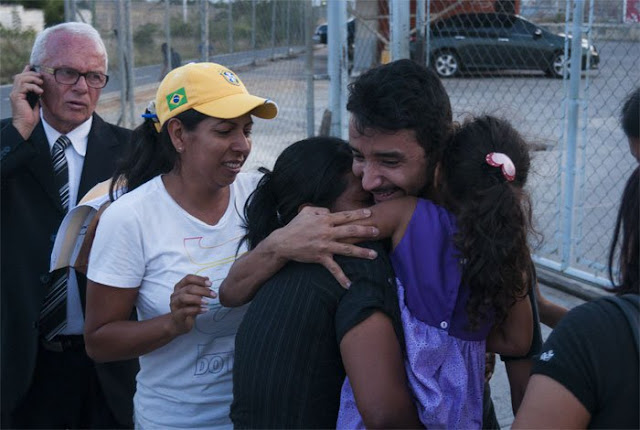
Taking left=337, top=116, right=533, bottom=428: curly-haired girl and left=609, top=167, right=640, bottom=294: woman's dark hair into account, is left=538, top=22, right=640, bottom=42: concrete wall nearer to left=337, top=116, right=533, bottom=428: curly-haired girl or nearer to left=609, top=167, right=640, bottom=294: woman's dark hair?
left=337, top=116, right=533, bottom=428: curly-haired girl

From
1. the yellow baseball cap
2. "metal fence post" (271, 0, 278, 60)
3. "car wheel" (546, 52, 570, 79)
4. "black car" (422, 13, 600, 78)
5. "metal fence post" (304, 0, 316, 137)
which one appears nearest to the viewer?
the yellow baseball cap

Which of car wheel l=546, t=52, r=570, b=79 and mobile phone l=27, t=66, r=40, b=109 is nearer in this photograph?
mobile phone l=27, t=66, r=40, b=109

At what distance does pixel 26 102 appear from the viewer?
3.09 m

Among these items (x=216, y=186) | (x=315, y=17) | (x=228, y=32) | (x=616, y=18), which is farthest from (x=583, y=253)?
(x=216, y=186)

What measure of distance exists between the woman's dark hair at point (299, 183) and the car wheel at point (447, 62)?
416 cm

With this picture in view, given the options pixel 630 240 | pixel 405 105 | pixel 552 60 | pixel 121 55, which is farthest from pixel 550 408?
pixel 121 55

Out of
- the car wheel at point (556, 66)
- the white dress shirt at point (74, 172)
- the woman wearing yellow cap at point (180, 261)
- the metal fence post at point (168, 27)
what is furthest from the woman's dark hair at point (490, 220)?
the metal fence post at point (168, 27)

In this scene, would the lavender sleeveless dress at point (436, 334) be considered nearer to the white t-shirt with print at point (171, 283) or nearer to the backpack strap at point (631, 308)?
the backpack strap at point (631, 308)

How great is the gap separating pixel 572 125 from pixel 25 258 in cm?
371

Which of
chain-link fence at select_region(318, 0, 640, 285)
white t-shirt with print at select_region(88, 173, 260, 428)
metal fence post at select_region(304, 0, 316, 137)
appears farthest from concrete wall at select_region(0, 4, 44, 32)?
white t-shirt with print at select_region(88, 173, 260, 428)

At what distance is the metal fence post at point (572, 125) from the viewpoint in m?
5.04

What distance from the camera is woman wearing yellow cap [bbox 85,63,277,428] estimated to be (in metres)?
2.30

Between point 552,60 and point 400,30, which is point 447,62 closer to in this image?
point 552,60

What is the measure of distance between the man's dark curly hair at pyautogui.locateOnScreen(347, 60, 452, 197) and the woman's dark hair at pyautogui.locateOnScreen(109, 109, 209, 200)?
2.87 ft
